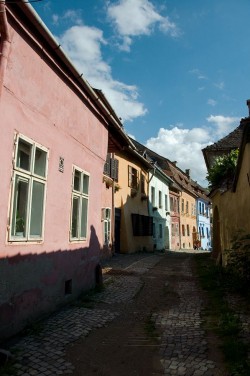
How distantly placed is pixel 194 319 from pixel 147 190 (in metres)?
18.6

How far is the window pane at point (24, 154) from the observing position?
17.1 ft

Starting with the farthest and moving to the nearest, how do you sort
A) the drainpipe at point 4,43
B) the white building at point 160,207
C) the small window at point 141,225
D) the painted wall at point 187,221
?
the painted wall at point 187,221, the white building at point 160,207, the small window at point 141,225, the drainpipe at point 4,43

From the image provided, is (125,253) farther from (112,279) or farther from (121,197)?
(112,279)

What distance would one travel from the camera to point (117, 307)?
688cm

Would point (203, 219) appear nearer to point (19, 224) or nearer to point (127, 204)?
point (127, 204)

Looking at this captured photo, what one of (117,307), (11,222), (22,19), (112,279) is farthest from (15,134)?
(112,279)

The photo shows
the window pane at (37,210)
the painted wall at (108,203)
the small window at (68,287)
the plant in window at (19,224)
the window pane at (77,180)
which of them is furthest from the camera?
the painted wall at (108,203)

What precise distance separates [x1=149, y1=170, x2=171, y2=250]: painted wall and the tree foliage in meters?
10.6

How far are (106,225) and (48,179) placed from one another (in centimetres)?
1072

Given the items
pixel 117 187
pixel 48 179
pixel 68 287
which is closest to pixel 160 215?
pixel 117 187

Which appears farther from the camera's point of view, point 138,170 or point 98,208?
point 138,170

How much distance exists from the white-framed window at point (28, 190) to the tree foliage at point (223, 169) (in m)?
8.71

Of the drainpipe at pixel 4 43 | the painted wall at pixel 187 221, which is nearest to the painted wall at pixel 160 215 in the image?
the painted wall at pixel 187 221

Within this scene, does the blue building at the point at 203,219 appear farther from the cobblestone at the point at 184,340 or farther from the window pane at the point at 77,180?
the window pane at the point at 77,180
